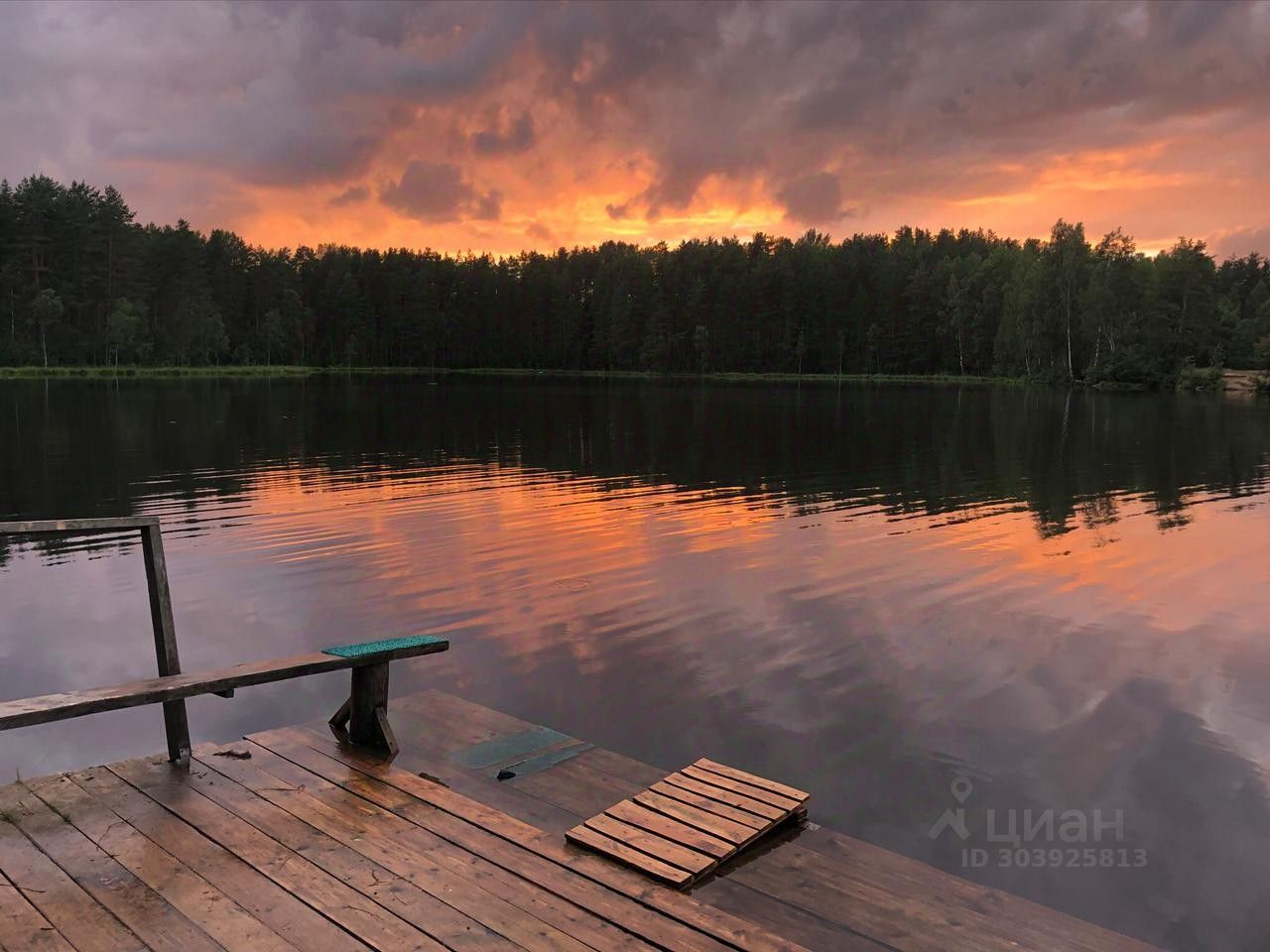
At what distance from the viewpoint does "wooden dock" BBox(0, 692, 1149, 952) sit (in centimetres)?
452

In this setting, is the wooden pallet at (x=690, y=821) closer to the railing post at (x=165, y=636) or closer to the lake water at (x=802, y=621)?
the lake water at (x=802, y=621)

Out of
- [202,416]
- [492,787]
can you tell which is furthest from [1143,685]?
[202,416]

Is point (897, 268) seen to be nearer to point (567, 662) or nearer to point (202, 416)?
point (202, 416)

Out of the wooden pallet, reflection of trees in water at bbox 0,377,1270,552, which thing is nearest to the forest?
reflection of trees in water at bbox 0,377,1270,552

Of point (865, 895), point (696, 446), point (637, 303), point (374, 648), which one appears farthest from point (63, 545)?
point (637, 303)

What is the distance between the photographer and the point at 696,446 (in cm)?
3853

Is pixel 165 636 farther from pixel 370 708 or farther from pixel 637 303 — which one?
pixel 637 303

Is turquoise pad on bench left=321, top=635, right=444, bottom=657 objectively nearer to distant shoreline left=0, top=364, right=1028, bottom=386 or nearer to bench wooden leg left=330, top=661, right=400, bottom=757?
bench wooden leg left=330, top=661, right=400, bottom=757

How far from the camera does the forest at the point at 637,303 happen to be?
9694cm

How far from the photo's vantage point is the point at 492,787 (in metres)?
7.09

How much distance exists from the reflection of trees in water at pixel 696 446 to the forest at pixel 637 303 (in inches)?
1308

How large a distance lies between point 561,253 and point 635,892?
171 meters

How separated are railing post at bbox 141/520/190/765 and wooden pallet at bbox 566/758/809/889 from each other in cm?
320

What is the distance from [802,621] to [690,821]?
7.26m
